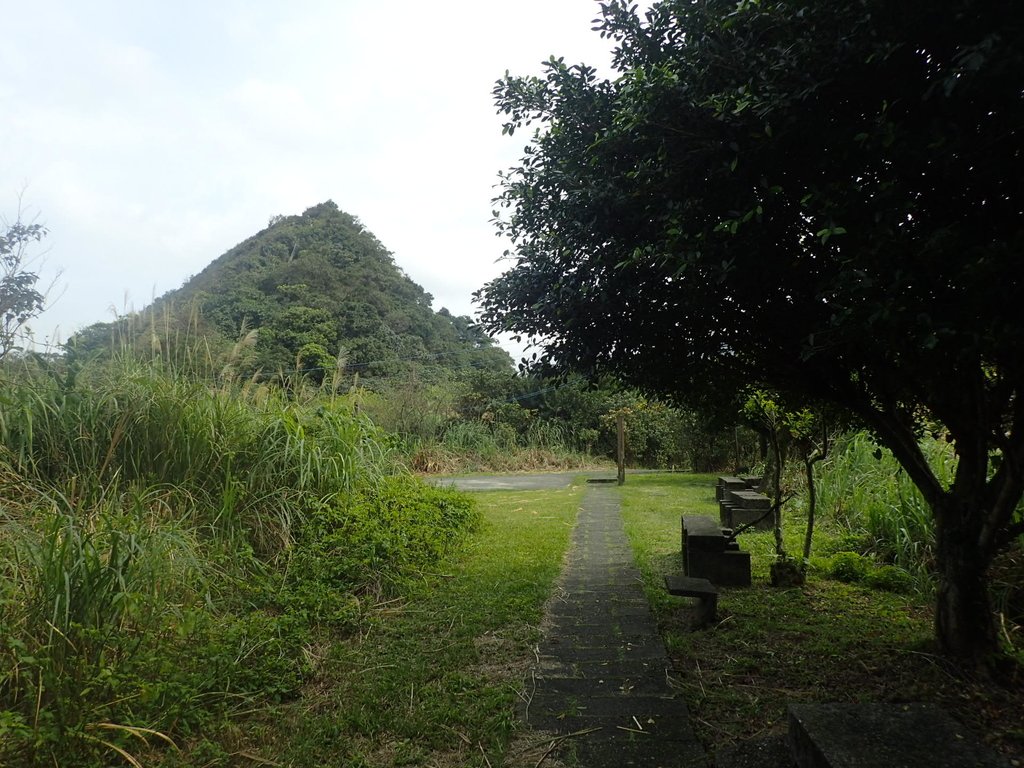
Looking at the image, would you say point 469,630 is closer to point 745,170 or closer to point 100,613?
point 100,613

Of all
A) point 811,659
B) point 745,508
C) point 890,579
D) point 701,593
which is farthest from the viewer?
point 745,508

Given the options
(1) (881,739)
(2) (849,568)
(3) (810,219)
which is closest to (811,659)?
(1) (881,739)

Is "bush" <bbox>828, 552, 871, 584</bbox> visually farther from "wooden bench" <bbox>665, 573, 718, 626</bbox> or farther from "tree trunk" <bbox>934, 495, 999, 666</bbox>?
"tree trunk" <bbox>934, 495, 999, 666</bbox>

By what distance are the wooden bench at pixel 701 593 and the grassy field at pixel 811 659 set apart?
86 mm

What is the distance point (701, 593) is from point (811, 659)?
0.65 metres

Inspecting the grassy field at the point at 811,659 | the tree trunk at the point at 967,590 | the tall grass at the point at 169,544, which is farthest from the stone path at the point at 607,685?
the tree trunk at the point at 967,590

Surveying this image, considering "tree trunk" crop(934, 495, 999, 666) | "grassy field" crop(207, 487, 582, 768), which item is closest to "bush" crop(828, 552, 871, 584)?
"tree trunk" crop(934, 495, 999, 666)

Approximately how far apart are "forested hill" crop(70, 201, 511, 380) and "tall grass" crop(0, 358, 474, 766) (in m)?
18.1

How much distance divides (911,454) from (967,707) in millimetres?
1127

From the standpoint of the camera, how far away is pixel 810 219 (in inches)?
112

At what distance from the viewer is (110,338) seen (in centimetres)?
489

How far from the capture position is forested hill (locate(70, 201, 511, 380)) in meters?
26.1

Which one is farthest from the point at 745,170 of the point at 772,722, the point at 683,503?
the point at 683,503

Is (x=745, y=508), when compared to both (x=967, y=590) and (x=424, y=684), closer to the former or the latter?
(x=967, y=590)
